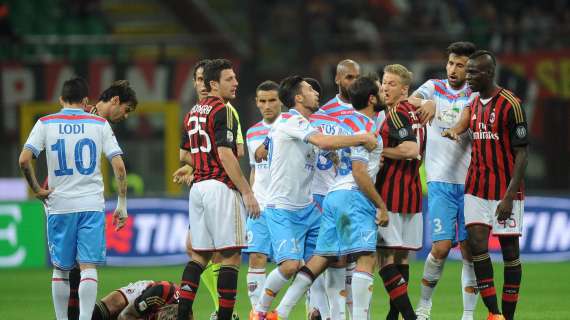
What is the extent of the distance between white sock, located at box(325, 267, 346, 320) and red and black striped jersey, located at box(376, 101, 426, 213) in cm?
68

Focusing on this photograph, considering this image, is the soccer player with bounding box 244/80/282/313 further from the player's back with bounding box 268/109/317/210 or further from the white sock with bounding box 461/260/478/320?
the white sock with bounding box 461/260/478/320

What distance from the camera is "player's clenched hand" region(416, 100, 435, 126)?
8922 mm

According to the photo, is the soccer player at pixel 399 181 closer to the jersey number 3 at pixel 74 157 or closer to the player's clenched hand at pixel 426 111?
the player's clenched hand at pixel 426 111

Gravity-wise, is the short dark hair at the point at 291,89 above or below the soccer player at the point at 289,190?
above

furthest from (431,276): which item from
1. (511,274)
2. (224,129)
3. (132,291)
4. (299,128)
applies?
(132,291)

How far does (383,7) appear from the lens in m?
22.6

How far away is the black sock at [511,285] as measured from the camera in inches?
344

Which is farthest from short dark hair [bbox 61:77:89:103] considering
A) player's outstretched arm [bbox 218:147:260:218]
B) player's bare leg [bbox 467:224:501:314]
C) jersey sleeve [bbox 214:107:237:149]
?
player's bare leg [bbox 467:224:501:314]

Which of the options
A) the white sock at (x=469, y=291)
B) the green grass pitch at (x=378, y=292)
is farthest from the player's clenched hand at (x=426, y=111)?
the green grass pitch at (x=378, y=292)

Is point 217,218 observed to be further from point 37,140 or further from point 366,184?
point 37,140

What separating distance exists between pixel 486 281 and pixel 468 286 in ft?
1.63

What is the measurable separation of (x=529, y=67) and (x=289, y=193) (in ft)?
37.0

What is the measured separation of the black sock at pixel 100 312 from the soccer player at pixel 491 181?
3.01 metres

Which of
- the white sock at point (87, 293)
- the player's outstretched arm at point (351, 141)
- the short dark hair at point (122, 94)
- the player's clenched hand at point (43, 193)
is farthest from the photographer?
the short dark hair at point (122, 94)
